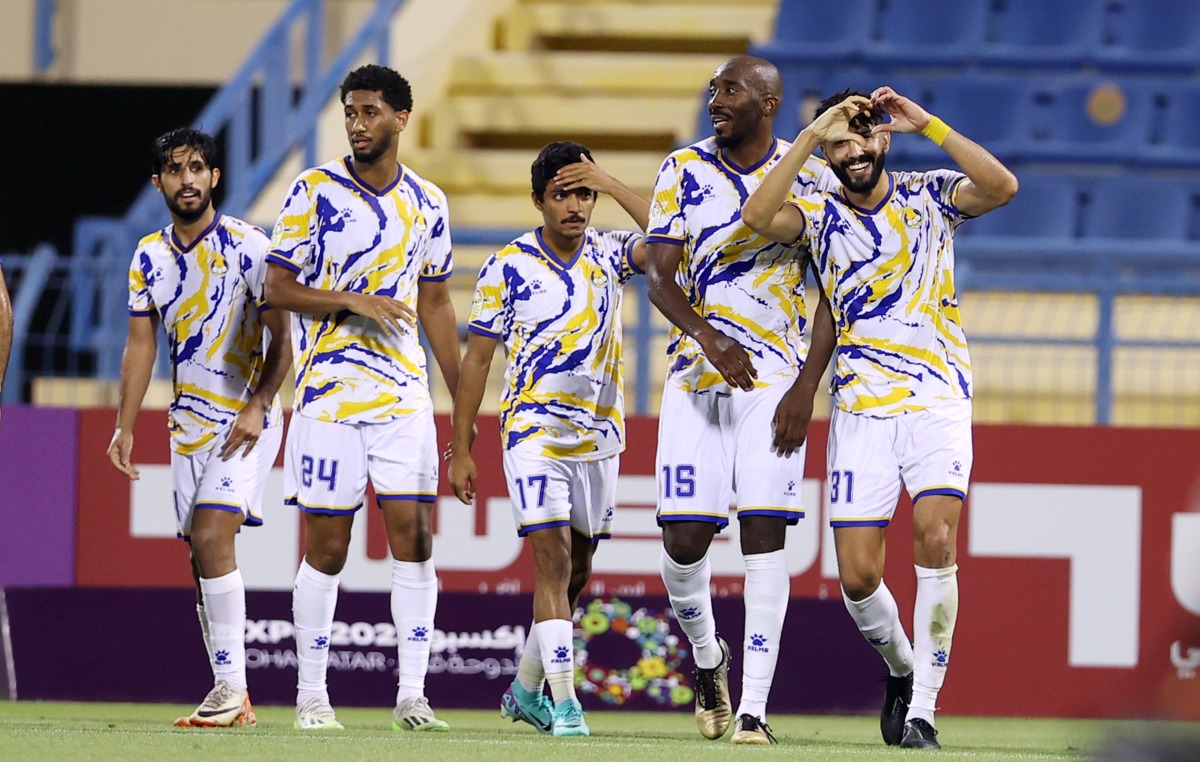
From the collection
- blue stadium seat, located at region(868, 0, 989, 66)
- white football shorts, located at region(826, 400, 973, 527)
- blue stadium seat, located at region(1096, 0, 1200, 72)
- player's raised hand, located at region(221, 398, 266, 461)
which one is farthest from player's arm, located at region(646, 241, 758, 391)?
blue stadium seat, located at region(1096, 0, 1200, 72)

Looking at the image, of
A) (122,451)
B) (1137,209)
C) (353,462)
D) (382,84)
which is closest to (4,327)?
(122,451)

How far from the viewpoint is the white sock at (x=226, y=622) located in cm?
639

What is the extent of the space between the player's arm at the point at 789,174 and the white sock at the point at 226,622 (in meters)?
2.20

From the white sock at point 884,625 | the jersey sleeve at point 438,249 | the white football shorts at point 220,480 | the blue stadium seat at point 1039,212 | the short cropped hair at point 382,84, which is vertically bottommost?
the white sock at point 884,625

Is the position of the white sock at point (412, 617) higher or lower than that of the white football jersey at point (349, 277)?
lower

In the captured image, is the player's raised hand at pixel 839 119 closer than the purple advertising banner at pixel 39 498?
Yes

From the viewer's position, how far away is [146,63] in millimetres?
14266

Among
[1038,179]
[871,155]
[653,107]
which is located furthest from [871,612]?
[653,107]

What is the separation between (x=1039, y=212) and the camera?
11.8 meters

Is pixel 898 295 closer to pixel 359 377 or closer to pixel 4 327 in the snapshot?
pixel 359 377

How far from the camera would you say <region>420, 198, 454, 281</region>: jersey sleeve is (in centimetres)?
640

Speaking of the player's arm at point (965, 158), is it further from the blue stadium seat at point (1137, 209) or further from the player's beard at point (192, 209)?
the blue stadium seat at point (1137, 209)

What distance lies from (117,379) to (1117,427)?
478 centimetres

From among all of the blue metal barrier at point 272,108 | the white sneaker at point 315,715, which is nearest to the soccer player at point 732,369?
the white sneaker at point 315,715
